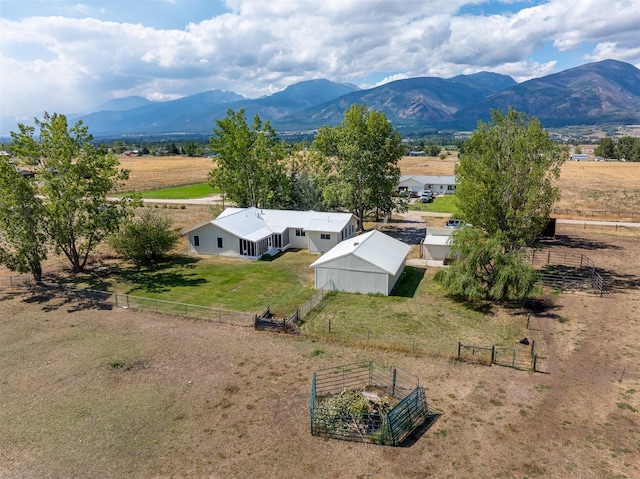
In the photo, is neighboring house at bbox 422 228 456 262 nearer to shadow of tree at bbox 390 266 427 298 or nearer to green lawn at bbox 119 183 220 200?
shadow of tree at bbox 390 266 427 298

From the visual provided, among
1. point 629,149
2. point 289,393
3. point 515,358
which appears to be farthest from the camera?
point 629,149

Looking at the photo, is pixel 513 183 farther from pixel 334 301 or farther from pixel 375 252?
pixel 334 301

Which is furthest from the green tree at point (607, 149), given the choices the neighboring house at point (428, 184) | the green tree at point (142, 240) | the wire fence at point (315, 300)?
the green tree at point (142, 240)

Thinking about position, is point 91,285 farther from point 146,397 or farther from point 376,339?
point 376,339

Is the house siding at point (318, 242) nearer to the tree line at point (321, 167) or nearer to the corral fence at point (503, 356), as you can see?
the tree line at point (321, 167)

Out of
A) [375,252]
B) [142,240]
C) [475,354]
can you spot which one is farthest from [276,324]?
[142,240]

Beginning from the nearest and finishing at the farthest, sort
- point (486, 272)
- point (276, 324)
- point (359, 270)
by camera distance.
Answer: point (276, 324)
point (486, 272)
point (359, 270)

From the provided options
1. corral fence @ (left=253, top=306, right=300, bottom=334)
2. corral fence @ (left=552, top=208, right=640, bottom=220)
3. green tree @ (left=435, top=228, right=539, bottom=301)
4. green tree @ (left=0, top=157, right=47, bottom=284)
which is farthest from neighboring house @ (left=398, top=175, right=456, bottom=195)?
green tree @ (left=0, top=157, right=47, bottom=284)

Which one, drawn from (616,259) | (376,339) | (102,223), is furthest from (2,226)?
(616,259)
